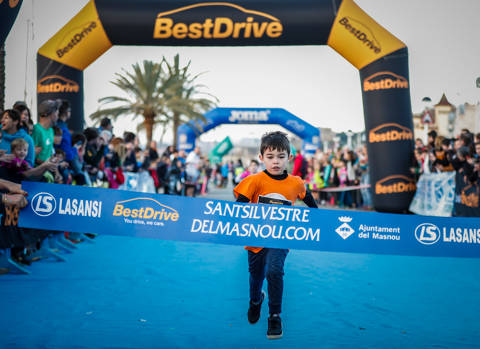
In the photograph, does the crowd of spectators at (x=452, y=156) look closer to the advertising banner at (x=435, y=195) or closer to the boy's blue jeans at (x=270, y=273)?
the advertising banner at (x=435, y=195)

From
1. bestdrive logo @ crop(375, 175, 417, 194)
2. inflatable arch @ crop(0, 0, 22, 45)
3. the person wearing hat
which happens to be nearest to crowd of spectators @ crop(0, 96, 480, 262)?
the person wearing hat

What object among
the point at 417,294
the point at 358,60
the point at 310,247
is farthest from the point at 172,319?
the point at 358,60

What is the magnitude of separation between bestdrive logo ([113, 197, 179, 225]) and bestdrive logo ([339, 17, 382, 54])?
23.5ft

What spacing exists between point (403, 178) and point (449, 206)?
3.67 feet

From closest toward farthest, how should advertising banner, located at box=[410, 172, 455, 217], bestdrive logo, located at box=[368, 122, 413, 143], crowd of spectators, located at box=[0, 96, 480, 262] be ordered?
crowd of spectators, located at box=[0, 96, 480, 262], advertising banner, located at box=[410, 172, 455, 217], bestdrive logo, located at box=[368, 122, 413, 143]

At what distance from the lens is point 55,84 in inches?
382

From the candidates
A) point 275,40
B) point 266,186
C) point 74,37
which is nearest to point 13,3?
point 266,186

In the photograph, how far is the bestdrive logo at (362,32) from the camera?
915 cm

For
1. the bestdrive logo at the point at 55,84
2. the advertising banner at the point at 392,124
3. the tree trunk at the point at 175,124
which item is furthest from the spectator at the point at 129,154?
the tree trunk at the point at 175,124

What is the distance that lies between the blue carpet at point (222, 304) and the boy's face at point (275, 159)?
3.72ft

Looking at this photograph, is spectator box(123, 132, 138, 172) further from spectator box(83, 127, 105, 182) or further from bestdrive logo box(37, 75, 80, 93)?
spectator box(83, 127, 105, 182)

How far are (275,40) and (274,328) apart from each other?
7.49 m

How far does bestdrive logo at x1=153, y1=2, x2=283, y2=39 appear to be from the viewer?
30.0 ft

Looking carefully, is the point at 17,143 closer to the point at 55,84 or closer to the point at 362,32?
the point at 55,84
